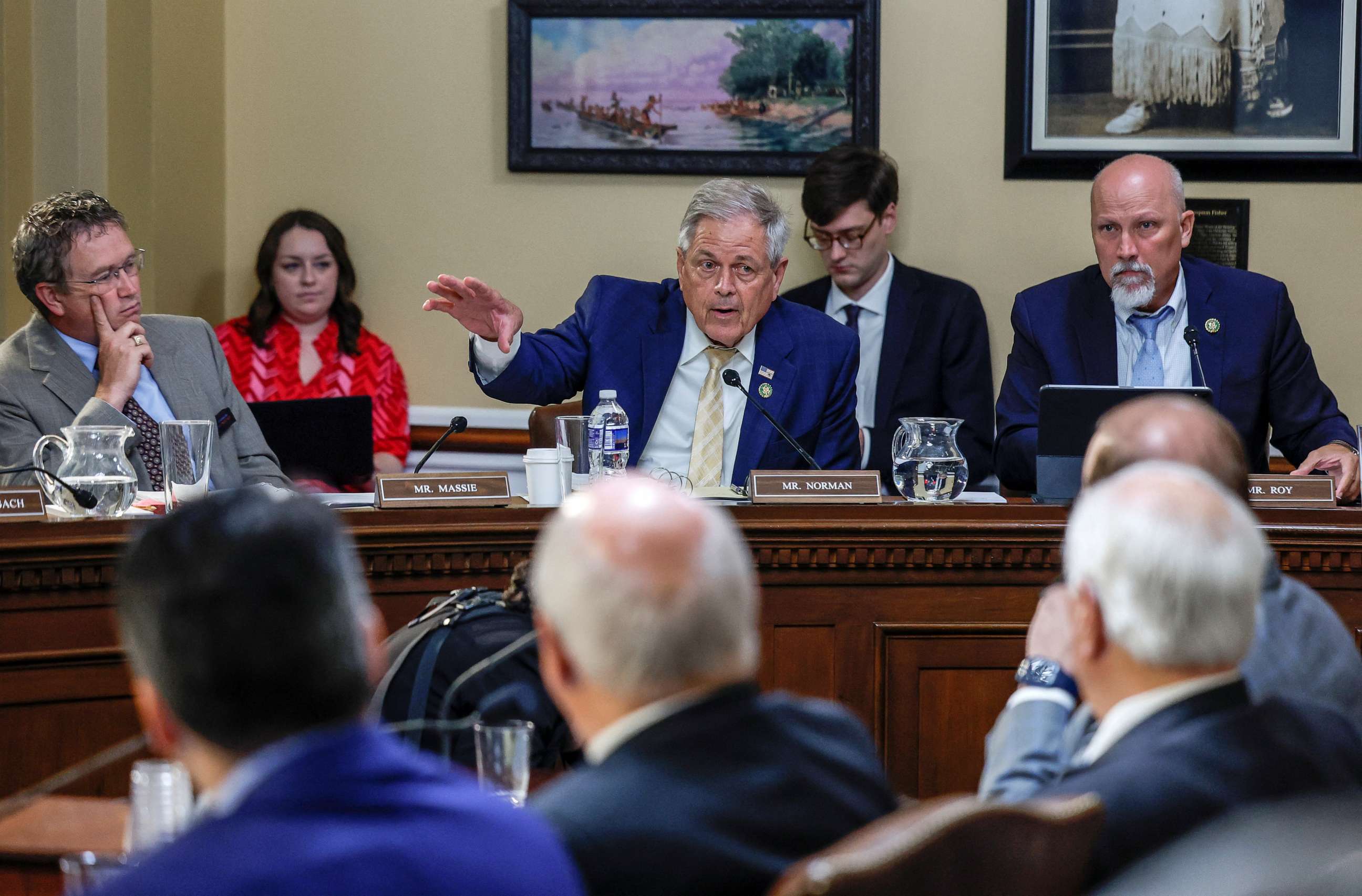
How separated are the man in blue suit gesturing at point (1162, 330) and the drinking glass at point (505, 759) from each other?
209 cm

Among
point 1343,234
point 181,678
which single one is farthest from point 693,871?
point 1343,234

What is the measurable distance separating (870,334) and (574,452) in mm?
1676

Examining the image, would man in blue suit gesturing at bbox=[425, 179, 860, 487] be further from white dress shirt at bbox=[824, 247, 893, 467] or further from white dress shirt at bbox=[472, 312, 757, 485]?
white dress shirt at bbox=[824, 247, 893, 467]

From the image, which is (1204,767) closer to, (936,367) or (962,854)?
(962,854)

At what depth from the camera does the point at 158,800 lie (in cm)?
148

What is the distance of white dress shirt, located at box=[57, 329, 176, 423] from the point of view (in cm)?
320

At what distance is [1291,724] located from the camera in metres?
1.37

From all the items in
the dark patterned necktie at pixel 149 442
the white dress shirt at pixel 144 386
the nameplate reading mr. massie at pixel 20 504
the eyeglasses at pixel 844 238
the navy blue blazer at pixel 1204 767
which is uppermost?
the eyeglasses at pixel 844 238

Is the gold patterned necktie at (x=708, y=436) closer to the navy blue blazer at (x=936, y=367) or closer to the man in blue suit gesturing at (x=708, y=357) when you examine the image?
the man in blue suit gesturing at (x=708, y=357)

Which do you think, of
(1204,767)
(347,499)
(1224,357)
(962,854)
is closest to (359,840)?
(962,854)

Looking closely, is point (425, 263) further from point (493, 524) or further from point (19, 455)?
point (493, 524)

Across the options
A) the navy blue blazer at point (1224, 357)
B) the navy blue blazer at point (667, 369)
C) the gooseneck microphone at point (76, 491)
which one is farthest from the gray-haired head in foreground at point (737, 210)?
the gooseneck microphone at point (76, 491)

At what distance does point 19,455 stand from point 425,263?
6.43 feet

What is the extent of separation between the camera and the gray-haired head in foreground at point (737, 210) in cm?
345
